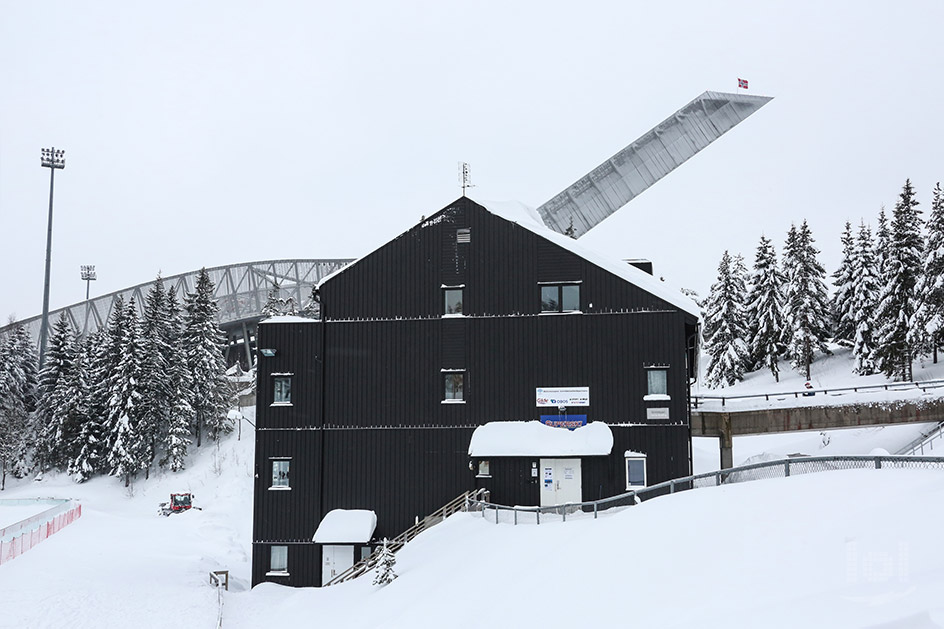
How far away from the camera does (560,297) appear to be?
2950 cm

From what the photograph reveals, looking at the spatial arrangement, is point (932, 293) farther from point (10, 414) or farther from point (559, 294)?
point (10, 414)

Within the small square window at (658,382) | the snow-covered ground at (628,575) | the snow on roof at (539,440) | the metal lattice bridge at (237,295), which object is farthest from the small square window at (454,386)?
the metal lattice bridge at (237,295)

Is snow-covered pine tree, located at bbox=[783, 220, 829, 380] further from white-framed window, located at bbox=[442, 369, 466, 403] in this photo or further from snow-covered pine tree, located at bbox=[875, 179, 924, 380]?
white-framed window, located at bbox=[442, 369, 466, 403]

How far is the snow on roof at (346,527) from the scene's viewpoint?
93.8ft

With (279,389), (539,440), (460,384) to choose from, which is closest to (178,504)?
(279,389)

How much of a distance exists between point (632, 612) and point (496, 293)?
17806 millimetres

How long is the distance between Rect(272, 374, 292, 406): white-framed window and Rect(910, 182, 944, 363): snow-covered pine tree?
38.0 meters

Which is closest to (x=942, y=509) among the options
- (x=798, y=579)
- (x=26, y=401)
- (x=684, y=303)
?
(x=798, y=579)

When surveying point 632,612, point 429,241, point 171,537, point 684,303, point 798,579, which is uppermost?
point 429,241

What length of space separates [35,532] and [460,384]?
22613 mm

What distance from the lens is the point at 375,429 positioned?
98.6 ft

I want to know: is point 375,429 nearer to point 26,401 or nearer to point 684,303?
point 684,303

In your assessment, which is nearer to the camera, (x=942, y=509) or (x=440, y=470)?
(x=942, y=509)

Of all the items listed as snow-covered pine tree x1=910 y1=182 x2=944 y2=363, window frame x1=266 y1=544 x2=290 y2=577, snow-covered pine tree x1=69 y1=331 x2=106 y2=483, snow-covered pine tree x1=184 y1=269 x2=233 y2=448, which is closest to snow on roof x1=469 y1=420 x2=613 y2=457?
window frame x1=266 y1=544 x2=290 y2=577
